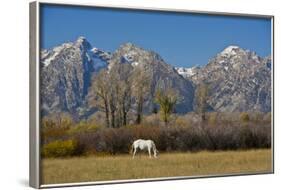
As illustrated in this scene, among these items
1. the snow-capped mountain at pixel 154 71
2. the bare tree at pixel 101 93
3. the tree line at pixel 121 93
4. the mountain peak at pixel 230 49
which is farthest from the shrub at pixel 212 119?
the bare tree at pixel 101 93

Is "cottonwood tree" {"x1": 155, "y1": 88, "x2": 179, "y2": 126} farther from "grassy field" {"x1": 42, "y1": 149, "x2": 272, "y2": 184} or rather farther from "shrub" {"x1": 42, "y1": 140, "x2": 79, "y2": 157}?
"shrub" {"x1": 42, "y1": 140, "x2": 79, "y2": 157}

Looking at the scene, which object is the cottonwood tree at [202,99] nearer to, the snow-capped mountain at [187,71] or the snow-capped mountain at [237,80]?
the snow-capped mountain at [237,80]

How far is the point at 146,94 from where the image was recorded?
38.5 ft

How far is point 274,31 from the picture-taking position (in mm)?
12805

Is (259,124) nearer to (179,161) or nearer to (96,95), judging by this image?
(179,161)

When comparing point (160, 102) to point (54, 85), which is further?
point (160, 102)

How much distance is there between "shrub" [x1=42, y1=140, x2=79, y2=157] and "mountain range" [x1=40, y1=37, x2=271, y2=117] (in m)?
0.44

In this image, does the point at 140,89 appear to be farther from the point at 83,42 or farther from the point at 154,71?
the point at 83,42

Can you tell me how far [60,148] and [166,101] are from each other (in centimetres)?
188

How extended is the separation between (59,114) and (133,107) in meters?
1.20

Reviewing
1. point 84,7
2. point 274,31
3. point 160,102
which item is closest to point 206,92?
point 160,102

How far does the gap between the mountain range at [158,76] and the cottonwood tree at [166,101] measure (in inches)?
3.2

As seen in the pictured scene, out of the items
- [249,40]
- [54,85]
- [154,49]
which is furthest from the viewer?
[249,40]

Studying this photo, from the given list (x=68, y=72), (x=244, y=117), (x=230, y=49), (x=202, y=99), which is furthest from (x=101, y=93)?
(x=244, y=117)
